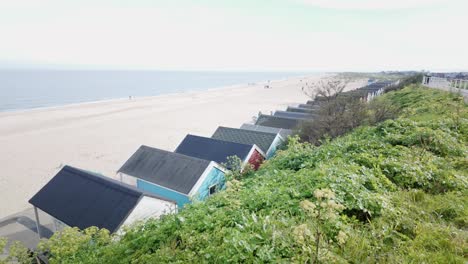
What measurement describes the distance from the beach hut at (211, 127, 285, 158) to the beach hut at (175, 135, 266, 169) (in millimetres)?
1066

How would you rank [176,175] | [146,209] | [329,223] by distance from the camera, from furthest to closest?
1. [176,175]
2. [146,209]
3. [329,223]

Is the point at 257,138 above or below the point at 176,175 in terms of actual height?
above

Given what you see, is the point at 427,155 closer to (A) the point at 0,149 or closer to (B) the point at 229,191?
(B) the point at 229,191

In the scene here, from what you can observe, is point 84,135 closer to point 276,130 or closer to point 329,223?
point 276,130

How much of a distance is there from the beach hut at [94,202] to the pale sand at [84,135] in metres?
5.64

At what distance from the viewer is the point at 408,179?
5.53 metres

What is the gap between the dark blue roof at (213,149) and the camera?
17.0 m

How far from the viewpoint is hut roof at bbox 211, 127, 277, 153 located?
19438mm

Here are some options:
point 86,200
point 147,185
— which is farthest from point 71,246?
point 147,185

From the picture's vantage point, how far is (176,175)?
14.4m

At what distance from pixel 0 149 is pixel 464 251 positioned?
34878 mm

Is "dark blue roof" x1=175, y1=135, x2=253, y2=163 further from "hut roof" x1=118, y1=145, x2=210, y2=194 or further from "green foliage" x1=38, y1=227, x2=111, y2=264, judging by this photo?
"green foliage" x1=38, y1=227, x2=111, y2=264

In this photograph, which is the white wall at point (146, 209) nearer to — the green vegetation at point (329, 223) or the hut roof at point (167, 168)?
the hut roof at point (167, 168)

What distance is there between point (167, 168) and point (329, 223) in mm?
12557
